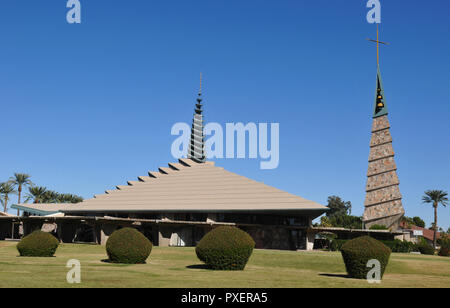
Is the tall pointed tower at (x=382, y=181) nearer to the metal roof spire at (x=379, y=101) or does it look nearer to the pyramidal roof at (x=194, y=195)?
the metal roof spire at (x=379, y=101)

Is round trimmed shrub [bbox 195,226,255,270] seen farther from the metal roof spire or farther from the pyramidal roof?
the metal roof spire

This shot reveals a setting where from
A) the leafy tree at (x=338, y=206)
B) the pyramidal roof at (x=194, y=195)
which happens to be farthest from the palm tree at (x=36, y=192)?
the leafy tree at (x=338, y=206)

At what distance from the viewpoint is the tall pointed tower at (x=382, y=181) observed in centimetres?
8688

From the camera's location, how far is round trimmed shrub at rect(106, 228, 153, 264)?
30156 mm

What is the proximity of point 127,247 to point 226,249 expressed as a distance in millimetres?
6939

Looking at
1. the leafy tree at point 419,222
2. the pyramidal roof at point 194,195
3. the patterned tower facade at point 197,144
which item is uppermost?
the patterned tower facade at point 197,144

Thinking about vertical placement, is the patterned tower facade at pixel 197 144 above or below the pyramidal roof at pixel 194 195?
above

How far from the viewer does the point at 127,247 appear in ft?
98.8

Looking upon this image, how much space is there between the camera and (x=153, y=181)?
8144cm

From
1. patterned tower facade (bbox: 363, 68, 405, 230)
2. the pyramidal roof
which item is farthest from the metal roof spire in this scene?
the pyramidal roof

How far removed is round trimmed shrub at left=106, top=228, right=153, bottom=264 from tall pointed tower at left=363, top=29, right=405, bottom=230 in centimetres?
6460
